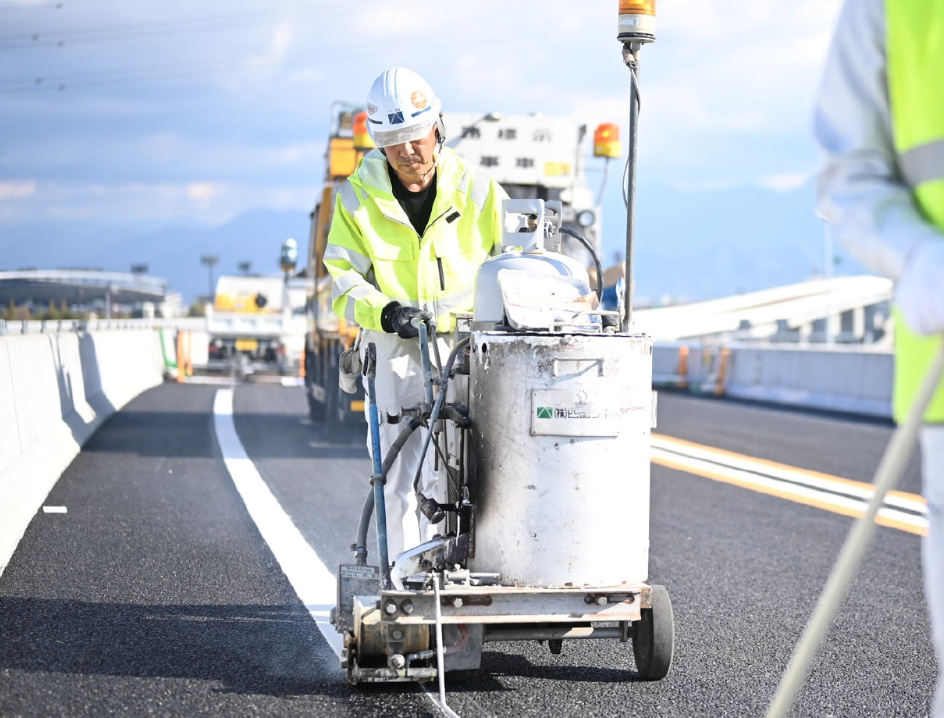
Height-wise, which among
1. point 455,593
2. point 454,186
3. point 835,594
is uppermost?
point 454,186

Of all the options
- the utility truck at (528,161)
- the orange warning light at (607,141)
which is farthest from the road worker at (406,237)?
the orange warning light at (607,141)

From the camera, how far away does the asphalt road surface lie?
429 centimetres

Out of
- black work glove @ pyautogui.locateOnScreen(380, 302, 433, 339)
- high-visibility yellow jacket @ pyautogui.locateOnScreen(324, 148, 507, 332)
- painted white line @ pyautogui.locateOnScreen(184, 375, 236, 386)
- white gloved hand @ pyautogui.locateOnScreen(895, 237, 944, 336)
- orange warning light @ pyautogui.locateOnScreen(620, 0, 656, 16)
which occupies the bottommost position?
painted white line @ pyautogui.locateOnScreen(184, 375, 236, 386)

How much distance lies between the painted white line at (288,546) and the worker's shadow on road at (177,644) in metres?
0.10

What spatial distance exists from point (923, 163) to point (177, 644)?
360cm

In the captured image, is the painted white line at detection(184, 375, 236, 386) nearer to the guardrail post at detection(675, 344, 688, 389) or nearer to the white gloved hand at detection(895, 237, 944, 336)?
the guardrail post at detection(675, 344, 688, 389)

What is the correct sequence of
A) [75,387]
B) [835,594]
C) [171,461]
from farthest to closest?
1. [75,387]
2. [171,461]
3. [835,594]

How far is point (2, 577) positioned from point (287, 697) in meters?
2.48

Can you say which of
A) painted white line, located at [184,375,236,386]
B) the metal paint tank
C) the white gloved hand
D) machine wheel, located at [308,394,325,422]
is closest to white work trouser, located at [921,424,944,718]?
the white gloved hand

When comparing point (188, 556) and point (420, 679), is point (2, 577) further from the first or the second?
point (420, 679)

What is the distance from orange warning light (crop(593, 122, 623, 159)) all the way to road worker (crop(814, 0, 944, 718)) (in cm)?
1226

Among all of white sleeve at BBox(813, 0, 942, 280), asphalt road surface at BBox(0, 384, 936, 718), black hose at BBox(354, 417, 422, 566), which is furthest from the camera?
black hose at BBox(354, 417, 422, 566)

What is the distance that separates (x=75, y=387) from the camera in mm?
13352

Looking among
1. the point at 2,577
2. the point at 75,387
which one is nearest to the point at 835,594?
the point at 2,577
